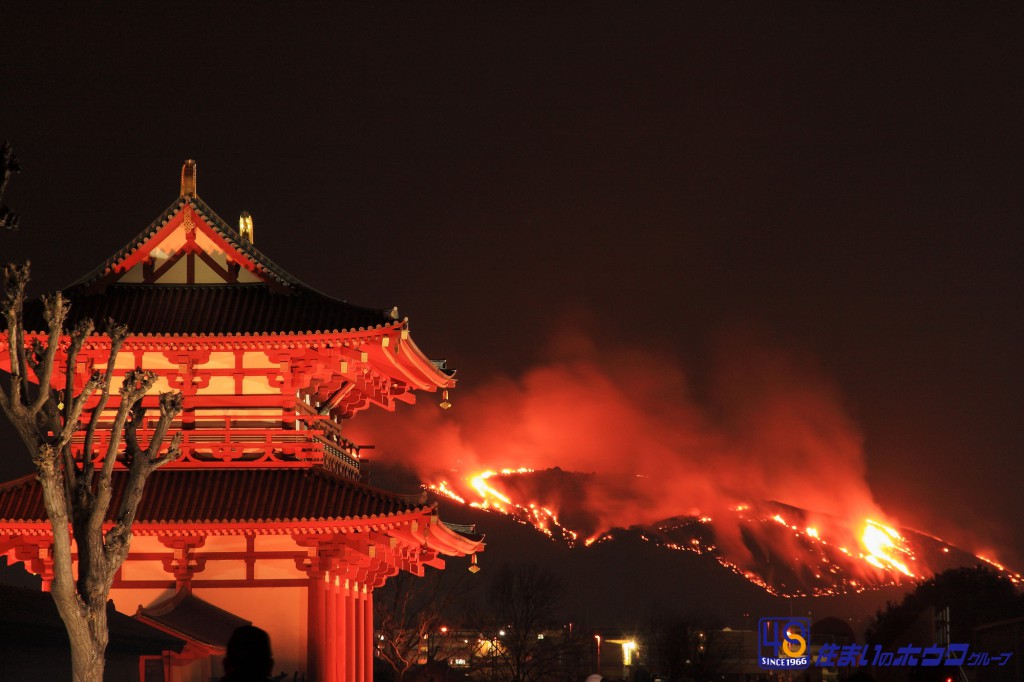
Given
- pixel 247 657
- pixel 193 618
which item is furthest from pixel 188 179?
pixel 247 657

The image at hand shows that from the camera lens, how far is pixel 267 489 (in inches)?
1176

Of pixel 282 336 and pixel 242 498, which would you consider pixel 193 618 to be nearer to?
pixel 242 498

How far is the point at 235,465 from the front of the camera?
99.9 ft

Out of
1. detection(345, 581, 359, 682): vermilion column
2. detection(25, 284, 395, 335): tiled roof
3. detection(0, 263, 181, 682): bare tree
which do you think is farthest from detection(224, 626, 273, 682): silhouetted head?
detection(345, 581, 359, 682): vermilion column

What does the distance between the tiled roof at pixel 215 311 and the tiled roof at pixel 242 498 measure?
11.4ft

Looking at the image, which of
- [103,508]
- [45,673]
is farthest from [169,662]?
[103,508]

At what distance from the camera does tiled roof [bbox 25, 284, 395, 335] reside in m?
30.6

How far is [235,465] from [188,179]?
7567mm

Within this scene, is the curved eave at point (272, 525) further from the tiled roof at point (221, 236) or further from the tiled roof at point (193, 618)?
the tiled roof at point (221, 236)

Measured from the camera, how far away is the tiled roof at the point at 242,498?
28.9 metres

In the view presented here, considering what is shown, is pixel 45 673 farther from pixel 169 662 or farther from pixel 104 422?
pixel 104 422

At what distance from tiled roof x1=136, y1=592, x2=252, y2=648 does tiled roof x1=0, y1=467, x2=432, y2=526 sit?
86.2 inches

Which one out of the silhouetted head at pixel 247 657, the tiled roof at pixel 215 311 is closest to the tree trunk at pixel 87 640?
the tiled roof at pixel 215 311

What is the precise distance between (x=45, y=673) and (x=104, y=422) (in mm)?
7061
